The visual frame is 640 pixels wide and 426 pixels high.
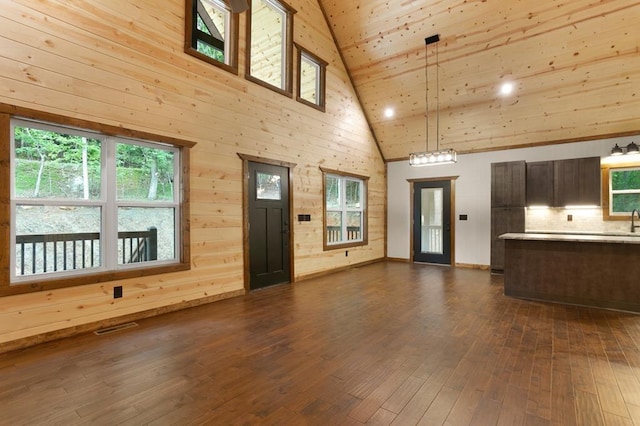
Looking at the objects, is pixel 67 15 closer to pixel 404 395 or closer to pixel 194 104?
pixel 194 104

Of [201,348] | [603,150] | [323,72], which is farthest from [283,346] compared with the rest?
[603,150]

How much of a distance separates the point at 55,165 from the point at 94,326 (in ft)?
5.57

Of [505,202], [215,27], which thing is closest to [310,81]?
[215,27]

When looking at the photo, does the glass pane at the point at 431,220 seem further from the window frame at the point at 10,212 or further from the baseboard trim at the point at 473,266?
the window frame at the point at 10,212

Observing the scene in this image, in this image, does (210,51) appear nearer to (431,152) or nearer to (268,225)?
(268,225)

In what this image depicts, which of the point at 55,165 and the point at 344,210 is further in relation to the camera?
the point at 344,210

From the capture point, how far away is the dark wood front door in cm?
504

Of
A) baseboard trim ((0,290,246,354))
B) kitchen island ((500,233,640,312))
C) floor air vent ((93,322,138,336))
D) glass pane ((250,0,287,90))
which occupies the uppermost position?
glass pane ((250,0,287,90))

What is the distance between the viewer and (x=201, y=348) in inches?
114

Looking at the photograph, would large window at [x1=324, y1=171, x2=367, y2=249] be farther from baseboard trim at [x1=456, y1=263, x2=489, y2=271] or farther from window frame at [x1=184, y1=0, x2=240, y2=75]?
window frame at [x1=184, y1=0, x2=240, y2=75]

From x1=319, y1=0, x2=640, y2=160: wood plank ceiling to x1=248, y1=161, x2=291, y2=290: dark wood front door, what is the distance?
3.10 metres

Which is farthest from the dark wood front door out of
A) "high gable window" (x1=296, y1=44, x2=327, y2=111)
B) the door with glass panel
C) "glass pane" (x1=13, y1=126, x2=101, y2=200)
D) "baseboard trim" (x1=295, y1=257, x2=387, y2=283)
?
the door with glass panel

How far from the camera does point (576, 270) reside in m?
4.30

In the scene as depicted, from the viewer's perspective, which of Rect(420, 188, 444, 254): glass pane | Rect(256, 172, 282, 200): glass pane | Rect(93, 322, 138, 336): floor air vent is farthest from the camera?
Rect(420, 188, 444, 254): glass pane
